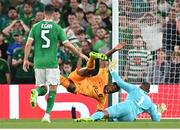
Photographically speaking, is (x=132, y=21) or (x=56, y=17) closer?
(x=132, y=21)

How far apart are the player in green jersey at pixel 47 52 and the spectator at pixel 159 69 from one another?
385 cm

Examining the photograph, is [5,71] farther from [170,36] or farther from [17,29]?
[170,36]

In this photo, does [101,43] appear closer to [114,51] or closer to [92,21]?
[92,21]

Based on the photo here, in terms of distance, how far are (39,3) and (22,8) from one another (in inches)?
16.4

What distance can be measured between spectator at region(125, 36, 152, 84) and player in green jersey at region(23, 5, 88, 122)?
3.20m

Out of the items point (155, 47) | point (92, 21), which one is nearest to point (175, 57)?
point (155, 47)

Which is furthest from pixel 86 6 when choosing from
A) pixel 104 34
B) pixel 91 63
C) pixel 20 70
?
pixel 91 63

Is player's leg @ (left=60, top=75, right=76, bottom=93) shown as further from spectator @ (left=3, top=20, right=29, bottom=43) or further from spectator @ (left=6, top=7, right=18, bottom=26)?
spectator @ (left=6, top=7, right=18, bottom=26)

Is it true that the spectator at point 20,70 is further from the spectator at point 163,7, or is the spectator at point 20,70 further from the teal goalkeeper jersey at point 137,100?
the teal goalkeeper jersey at point 137,100

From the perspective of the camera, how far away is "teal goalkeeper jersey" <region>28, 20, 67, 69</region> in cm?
1434

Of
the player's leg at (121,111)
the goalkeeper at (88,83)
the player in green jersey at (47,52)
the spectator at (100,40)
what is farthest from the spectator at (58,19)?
the player's leg at (121,111)

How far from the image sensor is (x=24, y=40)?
18.8m

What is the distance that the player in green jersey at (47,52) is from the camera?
14.3 m

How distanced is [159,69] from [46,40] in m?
4.51
